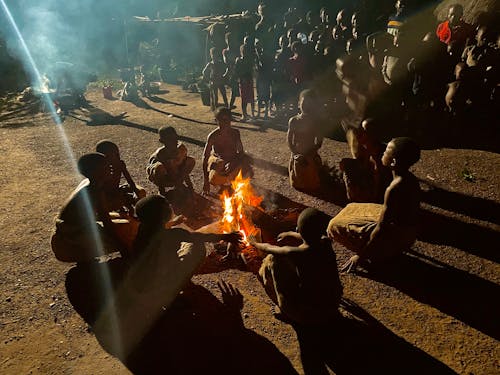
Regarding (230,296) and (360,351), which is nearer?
(360,351)

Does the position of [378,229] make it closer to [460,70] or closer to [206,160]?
[206,160]

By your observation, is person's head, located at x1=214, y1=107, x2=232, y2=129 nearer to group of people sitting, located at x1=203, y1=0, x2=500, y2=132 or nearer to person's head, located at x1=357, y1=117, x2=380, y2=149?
person's head, located at x1=357, y1=117, x2=380, y2=149

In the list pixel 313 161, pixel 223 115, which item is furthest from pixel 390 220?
pixel 223 115

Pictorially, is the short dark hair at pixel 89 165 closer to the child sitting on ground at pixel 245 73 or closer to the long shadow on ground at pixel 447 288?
the long shadow on ground at pixel 447 288

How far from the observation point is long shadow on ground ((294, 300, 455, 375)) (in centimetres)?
386

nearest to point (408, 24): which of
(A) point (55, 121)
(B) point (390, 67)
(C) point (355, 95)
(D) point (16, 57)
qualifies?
(B) point (390, 67)

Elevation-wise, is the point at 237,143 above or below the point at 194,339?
above

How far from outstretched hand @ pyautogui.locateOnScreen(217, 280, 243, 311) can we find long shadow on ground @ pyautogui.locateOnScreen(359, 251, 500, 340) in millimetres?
1891

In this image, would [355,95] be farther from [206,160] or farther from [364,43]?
[206,160]

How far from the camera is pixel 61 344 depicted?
439 centimetres

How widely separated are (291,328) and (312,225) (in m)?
1.58

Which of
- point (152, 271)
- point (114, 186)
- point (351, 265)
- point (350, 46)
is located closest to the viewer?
point (152, 271)

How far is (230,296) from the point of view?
16.2 feet

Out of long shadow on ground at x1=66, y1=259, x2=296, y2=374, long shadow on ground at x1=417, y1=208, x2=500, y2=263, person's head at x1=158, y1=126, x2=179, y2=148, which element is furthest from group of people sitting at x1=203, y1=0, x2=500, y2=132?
long shadow on ground at x1=66, y1=259, x2=296, y2=374
